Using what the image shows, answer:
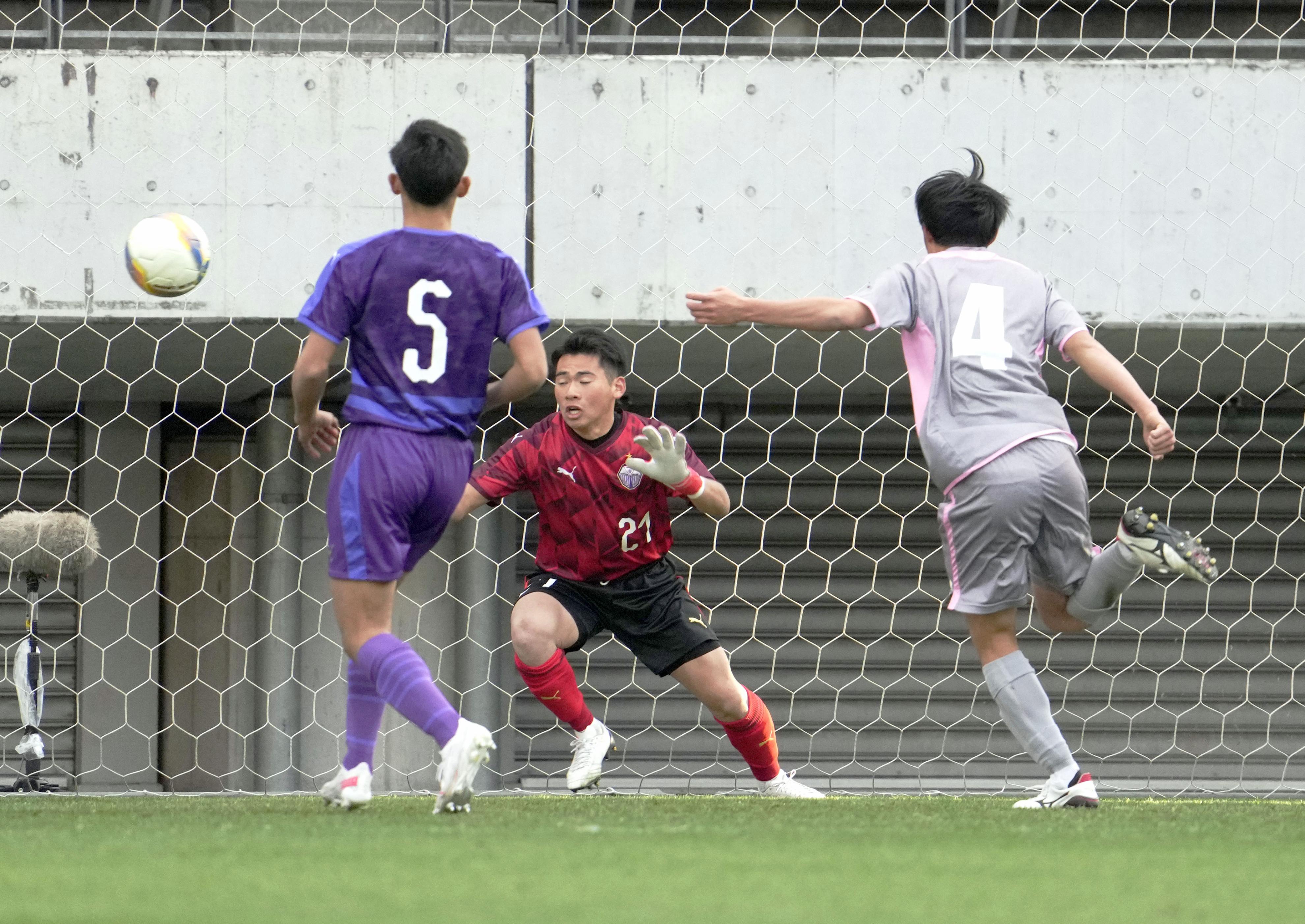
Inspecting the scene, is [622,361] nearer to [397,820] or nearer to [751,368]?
[397,820]

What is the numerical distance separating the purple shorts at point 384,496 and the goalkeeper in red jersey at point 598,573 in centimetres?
107

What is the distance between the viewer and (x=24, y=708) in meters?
6.39

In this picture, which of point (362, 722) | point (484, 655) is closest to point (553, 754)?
point (484, 655)

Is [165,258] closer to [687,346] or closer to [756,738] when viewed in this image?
[756,738]

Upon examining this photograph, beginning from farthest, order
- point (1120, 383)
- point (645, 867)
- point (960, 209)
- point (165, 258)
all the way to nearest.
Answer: point (165, 258), point (960, 209), point (1120, 383), point (645, 867)

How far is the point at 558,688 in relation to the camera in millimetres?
4953

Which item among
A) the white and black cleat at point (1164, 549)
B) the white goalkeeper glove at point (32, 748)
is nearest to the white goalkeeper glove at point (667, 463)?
the white and black cleat at point (1164, 549)

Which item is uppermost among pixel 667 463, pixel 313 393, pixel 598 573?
pixel 313 393

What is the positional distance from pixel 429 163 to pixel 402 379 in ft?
1.67

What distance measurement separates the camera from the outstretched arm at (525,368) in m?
3.87

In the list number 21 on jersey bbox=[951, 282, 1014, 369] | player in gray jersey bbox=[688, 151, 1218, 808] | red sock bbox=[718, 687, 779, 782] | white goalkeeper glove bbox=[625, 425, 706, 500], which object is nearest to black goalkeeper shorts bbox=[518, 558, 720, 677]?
red sock bbox=[718, 687, 779, 782]

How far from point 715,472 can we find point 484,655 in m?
1.67

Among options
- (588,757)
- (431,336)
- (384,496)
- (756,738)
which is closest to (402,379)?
(431,336)

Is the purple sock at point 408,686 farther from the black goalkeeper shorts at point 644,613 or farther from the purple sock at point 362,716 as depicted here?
the black goalkeeper shorts at point 644,613
